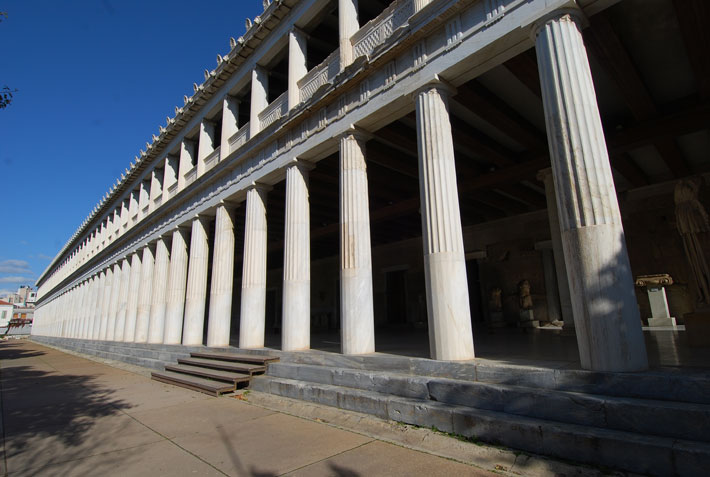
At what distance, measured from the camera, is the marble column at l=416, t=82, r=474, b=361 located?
562 centimetres

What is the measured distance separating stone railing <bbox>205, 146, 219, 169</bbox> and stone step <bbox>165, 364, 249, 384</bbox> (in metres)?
7.26

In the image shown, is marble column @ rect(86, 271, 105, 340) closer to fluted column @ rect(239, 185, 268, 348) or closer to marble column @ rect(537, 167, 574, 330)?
fluted column @ rect(239, 185, 268, 348)

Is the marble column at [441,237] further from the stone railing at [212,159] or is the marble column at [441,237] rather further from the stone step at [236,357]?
the stone railing at [212,159]

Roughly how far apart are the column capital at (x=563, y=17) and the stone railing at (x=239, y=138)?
9.07m

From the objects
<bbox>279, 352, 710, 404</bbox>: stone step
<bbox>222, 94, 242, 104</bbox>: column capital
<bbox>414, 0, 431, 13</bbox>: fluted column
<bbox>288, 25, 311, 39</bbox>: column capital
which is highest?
<bbox>222, 94, 242, 104</bbox>: column capital

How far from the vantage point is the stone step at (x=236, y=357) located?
8.32 m

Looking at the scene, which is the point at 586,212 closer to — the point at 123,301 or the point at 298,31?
the point at 298,31

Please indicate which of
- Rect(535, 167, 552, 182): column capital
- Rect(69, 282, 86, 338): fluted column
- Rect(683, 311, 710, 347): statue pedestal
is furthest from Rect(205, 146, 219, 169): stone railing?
Rect(69, 282, 86, 338): fluted column

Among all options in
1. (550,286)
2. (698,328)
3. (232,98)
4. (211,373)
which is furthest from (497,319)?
(232,98)

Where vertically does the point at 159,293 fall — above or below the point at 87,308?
above

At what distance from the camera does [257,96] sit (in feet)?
38.2

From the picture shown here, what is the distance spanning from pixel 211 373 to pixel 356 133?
21.1 ft

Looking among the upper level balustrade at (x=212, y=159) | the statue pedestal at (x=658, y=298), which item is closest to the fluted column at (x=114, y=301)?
the upper level balustrade at (x=212, y=159)

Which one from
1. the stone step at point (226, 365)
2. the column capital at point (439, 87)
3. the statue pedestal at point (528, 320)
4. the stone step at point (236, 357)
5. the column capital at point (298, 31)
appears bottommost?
the stone step at point (226, 365)
